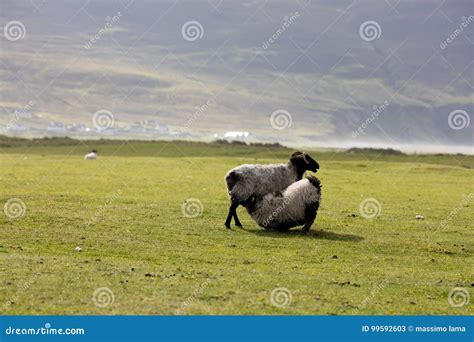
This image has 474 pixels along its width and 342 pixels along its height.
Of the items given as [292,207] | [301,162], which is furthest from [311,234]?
[301,162]

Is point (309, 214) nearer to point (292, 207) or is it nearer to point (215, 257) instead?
point (292, 207)

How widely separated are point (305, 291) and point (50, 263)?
650 centimetres

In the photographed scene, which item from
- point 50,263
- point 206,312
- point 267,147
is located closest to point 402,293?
point 206,312

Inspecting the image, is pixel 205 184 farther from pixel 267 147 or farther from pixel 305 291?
pixel 267 147

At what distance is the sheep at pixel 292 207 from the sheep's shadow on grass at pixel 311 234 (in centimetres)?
26

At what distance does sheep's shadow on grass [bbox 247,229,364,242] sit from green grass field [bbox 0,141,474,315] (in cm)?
4

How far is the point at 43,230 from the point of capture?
24.3 m

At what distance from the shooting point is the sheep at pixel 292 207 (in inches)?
1001

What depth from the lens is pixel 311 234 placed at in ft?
83.0

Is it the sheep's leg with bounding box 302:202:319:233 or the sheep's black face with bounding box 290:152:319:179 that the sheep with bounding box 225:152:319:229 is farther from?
the sheep's leg with bounding box 302:202:319:233

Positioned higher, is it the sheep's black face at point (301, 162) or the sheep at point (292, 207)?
the sheep's black face at point (301, 162)

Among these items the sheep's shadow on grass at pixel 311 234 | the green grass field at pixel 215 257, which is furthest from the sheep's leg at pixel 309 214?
the green grass field at pixel 215 257

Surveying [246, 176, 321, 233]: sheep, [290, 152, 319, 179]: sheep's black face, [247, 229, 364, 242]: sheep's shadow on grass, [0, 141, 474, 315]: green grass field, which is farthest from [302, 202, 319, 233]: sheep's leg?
[290, 152, 319, 179]: sheep's black face

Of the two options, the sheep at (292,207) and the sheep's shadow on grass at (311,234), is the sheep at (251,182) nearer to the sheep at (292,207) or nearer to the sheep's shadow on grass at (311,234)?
the sheep at (292,207)
